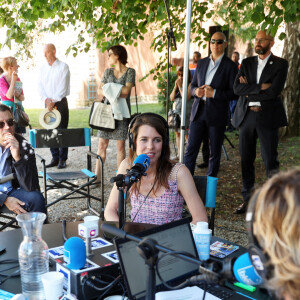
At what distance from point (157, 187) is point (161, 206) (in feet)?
0.42

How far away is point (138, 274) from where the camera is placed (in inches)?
62.6

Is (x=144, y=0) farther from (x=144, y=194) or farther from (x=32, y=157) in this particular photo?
(x=144, y=194)

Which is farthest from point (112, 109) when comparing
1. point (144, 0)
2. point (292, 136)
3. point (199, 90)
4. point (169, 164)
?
point (292, 136)

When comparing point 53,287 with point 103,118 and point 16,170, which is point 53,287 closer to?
point 16,170

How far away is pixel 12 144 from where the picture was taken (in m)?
3.44

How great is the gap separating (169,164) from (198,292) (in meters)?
1.18

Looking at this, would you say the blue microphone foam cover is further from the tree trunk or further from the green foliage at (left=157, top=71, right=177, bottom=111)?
the green foliage at (left=157, top=71, right=177, bottom=111)

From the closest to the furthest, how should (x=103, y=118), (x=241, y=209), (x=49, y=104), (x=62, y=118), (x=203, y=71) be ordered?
(x=241, y=209), (x=203, y=71), (x=103, y=118), (x=49, y=104), (x=62, y=118)

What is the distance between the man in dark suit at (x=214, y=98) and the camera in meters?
5.21

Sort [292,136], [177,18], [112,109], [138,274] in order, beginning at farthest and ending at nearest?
[292,136], [177,18], [112,109], [138,274]

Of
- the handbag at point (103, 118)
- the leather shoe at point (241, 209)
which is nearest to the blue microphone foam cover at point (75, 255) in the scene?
the leather shoe at point (241, 209)

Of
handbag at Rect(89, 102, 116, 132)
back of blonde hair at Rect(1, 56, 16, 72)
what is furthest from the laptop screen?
back of blonde hair at Rect(1, 56, 16, 72)

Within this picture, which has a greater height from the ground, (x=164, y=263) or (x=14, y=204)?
(x=164, y=263)

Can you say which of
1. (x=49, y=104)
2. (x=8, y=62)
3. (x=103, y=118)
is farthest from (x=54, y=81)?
(x=103, y=118)
